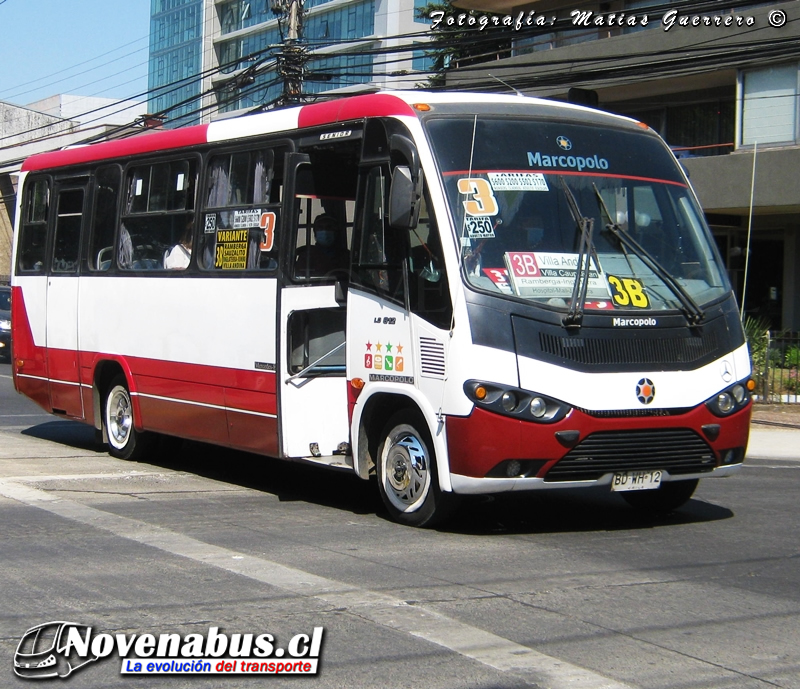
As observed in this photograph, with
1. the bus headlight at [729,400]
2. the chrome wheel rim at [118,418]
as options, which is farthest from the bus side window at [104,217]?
the bus headlight at [729,400]

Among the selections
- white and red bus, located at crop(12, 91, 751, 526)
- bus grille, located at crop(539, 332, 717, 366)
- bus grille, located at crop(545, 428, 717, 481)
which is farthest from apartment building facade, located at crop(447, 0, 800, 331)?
bus grille, located at crop(545, 428, 717, 481)

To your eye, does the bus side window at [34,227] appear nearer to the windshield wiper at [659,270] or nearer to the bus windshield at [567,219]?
the bus windshield at [567,219]

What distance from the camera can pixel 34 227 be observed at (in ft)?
45.9

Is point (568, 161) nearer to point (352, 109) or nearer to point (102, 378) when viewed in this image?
point (352, 109)

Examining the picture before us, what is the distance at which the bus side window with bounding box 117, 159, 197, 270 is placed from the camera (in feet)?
36.8

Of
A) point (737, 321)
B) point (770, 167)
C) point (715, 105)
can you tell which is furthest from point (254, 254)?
point (715, 105)

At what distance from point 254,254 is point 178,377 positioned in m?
1.76

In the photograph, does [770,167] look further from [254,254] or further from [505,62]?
[254,254]

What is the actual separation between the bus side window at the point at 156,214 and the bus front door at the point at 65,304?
108cm

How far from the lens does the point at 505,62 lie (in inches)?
1216

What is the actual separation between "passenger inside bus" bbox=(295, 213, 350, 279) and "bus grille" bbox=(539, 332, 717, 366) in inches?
94.8

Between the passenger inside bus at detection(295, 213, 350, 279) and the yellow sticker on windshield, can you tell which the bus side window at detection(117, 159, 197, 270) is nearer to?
the passenger inside bus at detection(295, 213, 350, 279)

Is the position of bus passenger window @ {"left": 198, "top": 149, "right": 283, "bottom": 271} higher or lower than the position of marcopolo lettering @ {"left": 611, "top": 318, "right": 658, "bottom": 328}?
higher

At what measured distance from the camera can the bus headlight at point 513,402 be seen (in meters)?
7.80
